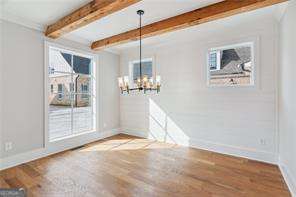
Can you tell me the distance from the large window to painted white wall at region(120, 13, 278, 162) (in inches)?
46.6

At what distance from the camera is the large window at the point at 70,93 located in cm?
390

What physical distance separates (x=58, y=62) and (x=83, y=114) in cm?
146

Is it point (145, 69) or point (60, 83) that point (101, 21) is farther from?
point (145, 69)

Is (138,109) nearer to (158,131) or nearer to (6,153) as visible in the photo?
(158,131)

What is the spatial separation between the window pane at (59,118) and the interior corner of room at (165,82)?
0.9 inches

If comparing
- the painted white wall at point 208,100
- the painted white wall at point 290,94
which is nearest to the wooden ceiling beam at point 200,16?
the painted white wall at point 290,94

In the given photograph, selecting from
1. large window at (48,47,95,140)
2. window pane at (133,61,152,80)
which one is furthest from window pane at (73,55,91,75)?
window pane at (133,61,152,80)

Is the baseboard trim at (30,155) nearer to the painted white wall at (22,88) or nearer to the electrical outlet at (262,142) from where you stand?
the painted white wall at (22,88)

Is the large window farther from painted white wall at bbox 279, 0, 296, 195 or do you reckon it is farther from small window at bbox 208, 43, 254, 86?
painted white wall at bbox 279, 0, 296, 195

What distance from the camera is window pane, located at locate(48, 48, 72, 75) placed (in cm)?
384

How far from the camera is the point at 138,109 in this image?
16.9 feet

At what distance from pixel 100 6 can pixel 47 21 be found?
1538 millimetres

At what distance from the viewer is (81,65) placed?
4.54m

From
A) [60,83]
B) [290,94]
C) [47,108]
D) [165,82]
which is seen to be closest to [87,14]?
[60,83]
